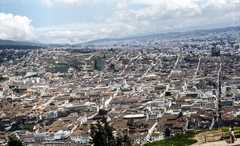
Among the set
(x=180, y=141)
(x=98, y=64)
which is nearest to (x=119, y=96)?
(x=98, y=64)

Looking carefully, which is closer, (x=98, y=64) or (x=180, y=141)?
(x=180, y=141)

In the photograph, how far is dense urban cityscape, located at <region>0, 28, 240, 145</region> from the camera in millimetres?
26859

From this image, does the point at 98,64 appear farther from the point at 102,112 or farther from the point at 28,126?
the point at 28,126

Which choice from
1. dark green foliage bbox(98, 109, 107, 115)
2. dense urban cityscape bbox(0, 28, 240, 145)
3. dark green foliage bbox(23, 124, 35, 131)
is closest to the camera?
dense urban cityscape bbox(0, 28, 240, 145)

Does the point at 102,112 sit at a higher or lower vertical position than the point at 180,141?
lower

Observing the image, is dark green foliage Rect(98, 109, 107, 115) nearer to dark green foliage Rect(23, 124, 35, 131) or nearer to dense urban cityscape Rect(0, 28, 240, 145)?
dense urban cityscape Rect(0, 28, 240, 145)

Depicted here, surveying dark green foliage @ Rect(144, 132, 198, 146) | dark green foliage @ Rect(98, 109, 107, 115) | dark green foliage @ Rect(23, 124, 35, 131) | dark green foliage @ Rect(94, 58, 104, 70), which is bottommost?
dark green foliage @ Rect(23, 124, 35, 131)

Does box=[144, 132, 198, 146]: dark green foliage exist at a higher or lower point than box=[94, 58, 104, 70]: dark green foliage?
higher

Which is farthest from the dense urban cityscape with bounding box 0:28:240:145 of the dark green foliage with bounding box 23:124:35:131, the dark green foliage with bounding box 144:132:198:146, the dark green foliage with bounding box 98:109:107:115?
the dark green foliage with bounding box 144:132:198:146

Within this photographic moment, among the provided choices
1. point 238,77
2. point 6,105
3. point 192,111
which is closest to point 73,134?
point 192,111

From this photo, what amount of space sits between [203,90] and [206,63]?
21.9 metres

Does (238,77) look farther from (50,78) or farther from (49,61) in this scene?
(49,61)

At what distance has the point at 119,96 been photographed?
134 feet

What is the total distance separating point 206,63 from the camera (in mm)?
60031
